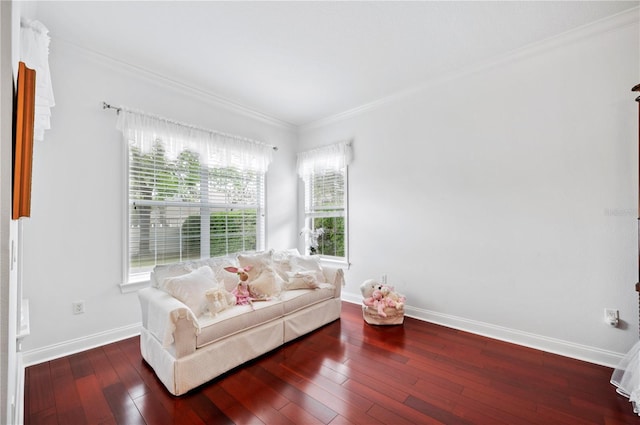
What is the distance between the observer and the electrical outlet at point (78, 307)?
8.26ft

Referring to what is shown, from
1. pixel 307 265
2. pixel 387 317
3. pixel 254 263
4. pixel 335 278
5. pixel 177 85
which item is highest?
pixel 177 85

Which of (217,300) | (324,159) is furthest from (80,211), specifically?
(324,159)

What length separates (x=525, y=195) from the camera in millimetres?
2666

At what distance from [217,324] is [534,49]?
12.2 ft

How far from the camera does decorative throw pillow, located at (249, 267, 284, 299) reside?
2.69 metres

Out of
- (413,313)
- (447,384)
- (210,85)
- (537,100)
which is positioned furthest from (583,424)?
(210,85)

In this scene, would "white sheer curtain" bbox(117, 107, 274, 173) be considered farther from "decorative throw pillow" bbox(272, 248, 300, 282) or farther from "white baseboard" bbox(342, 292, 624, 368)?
"white baseboard" bbox(342, 292, 624, 368)

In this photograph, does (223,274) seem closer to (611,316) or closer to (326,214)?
(326,214)

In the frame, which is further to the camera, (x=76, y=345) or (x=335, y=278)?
(x=335, y=278)

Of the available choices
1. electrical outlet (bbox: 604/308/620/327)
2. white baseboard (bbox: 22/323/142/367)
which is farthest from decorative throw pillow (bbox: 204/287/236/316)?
electrical outlet (bbox: 604/308/620/327)

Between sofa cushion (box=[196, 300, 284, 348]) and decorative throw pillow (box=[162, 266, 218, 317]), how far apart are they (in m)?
0.11

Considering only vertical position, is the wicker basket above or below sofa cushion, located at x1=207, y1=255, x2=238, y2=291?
below

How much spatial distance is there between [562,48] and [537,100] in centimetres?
45

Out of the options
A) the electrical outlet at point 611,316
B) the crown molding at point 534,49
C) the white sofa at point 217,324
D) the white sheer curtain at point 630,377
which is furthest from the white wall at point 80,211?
the electrical outlet at point 611,316
